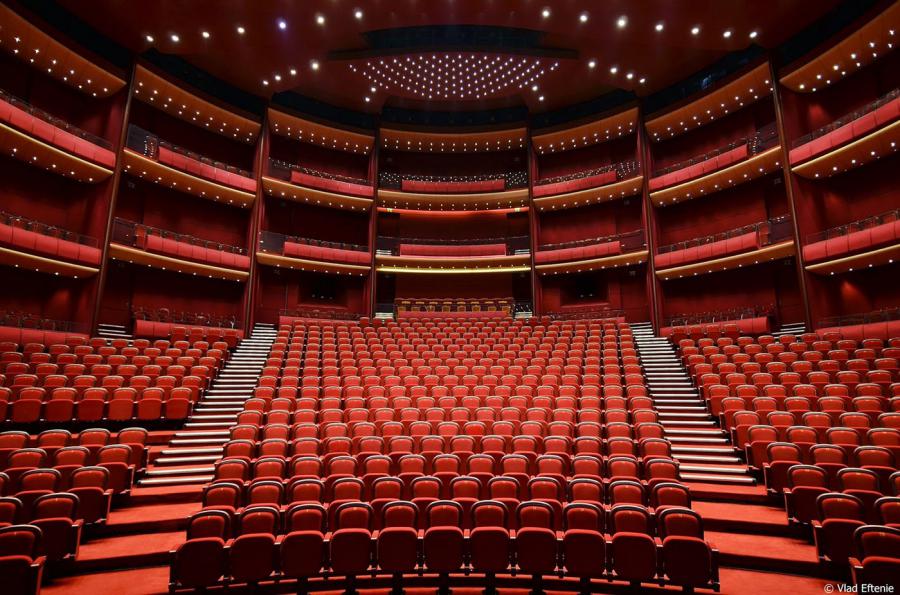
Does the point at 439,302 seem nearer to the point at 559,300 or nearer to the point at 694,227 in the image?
the point at 559,300

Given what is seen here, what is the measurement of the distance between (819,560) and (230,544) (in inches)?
151

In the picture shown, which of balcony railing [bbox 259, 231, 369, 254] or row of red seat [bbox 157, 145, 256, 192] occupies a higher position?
row of red seat [bbox 157, 145, 256, 192]

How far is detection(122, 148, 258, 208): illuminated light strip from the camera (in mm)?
11297

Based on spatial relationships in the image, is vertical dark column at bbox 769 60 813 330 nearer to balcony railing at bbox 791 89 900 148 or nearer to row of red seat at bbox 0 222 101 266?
balcony railing at bbox 791 89 900 148

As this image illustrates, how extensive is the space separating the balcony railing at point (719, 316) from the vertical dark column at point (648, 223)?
43cm

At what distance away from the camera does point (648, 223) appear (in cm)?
1330

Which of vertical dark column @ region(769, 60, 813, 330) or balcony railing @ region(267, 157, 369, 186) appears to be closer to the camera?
vertical dark column @ region(769, 60, 813, 330)

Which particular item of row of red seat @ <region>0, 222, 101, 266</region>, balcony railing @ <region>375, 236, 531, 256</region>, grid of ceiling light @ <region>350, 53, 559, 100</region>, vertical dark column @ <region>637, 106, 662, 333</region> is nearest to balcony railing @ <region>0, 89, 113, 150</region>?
row of red seat @ <region>0, 222, 101, 266</region>

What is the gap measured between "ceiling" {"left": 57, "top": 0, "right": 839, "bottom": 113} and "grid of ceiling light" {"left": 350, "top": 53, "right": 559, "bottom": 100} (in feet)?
0.13

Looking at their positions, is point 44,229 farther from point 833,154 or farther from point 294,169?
point 833,154

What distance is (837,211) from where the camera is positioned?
10.7m

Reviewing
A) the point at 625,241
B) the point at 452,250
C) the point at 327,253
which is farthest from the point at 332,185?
the point at 625,241

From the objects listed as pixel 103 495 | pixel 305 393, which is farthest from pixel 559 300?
pixel 103 495

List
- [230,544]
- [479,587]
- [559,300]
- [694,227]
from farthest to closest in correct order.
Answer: [559,300], [694,227], [479,587], [230,544]
